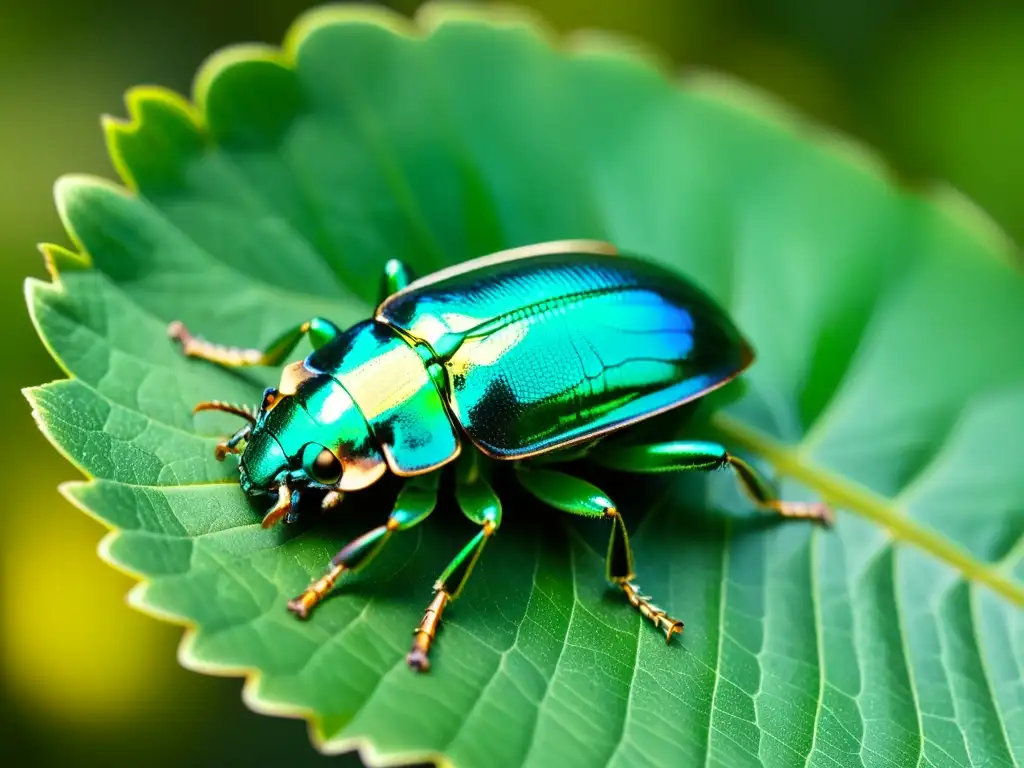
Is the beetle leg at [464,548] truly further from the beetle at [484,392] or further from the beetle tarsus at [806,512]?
the beetle tarsus at [806,512]

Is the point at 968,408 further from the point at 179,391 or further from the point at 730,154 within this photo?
the point at 179,391

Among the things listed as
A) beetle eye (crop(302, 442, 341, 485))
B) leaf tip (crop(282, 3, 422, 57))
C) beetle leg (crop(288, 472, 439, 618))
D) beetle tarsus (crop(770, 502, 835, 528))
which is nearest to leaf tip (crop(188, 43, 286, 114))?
leaf tip (crop(282, 3, 422, 57))

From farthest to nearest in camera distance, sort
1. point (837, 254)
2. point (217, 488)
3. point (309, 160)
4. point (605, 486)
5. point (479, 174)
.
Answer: point (837, 254), point (479, 174), point (309, 160), point (605, 486), point (217, 488)

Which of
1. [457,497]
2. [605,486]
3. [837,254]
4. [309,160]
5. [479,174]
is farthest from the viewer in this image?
[837,254]

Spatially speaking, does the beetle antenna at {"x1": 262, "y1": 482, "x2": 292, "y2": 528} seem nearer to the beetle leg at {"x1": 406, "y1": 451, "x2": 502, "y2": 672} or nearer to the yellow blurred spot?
the beetle leg at {"x1": 406, "y1": 451, "x2": 502, "y2": 672}

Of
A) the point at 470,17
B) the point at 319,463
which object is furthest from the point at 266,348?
the point at 470,17

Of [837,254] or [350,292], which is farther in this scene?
[837,254]

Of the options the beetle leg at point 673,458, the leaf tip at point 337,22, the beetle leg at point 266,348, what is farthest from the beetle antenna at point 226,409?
the leaf tip at point 337,22

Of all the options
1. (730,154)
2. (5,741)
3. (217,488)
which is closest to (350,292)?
(217,488)
